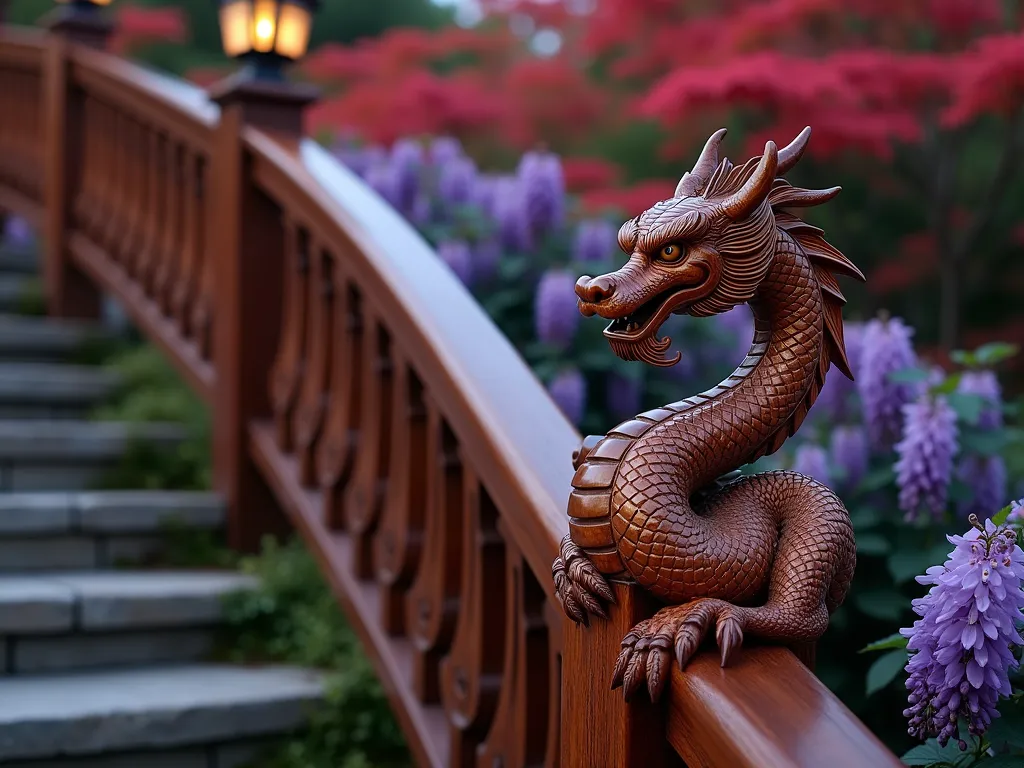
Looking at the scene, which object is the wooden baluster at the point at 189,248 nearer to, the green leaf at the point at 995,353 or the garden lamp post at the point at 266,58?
the garden lamp post at the point at 266,58

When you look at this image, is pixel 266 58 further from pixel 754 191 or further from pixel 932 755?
pixel 932 755

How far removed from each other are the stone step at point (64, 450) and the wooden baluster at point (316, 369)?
893 mm

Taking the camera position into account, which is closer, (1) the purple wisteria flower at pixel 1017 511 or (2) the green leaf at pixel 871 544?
(1) the purple wisteria flower at pixel 1017 511

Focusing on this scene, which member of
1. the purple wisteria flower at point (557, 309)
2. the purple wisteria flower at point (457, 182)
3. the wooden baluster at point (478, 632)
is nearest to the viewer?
the wooden baluster at point (478, 632)


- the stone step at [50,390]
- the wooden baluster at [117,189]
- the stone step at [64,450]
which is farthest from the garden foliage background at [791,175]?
the stone step at [50,390]

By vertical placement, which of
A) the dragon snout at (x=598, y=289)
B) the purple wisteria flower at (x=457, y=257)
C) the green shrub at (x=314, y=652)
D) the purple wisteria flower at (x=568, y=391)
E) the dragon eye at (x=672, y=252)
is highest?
the dragon eye at (x=672, y=252)

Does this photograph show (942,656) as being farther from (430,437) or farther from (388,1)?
(388,1)

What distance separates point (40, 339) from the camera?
167 inches

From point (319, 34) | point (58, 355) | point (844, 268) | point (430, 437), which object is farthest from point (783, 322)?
point (319, 34)

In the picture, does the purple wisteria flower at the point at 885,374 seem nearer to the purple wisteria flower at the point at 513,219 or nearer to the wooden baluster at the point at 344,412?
the wooden baluster at the point at 344,412

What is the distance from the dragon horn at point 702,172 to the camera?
1112 millimetres

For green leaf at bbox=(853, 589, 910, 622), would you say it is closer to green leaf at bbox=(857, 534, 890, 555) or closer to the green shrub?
green leaf at bbox=(857, 534, 890, 555)

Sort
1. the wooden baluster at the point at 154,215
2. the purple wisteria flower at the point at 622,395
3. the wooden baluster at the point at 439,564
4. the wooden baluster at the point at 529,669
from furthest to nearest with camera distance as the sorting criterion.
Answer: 1. the wooden baluster at the point at 154,215
2. the purple wisteria flower at the point at 622,395
3. the wooden baluster at the point at 439,564
4. the wooden baluster at the point at 529,669

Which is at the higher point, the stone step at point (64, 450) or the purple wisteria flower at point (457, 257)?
the purple wisteria flower at point (457, 257)
